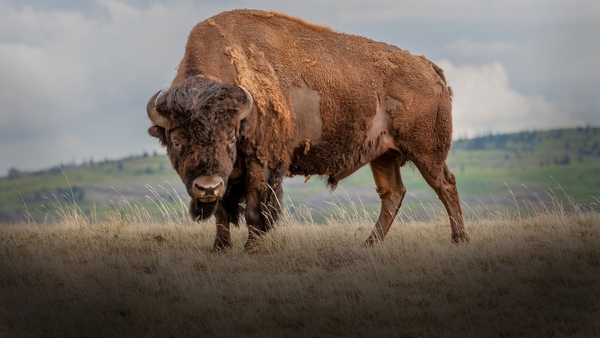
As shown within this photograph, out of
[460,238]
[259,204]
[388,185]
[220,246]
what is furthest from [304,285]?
[388,185]

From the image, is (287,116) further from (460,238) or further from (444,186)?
(460,238)

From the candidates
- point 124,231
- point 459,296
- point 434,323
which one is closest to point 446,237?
point 459,296

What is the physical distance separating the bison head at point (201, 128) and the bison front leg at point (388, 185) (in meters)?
3.06

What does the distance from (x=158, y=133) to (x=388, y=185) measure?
153 inches

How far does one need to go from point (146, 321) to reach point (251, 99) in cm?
307

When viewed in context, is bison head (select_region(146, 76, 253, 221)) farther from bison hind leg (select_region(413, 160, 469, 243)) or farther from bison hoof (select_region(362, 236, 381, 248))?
bison hind leg (select_region(413, 160, 469, 243))

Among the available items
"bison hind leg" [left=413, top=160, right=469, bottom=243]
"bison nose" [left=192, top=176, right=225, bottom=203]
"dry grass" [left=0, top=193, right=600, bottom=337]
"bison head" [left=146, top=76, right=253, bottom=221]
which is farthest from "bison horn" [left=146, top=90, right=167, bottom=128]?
"bison hind leg" [left=413, top=160, right=469, bottom=243]

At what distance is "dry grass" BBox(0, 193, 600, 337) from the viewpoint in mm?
6219

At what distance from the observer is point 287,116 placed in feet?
29.4

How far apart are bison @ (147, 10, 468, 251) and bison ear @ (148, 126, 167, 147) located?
0.01 metres

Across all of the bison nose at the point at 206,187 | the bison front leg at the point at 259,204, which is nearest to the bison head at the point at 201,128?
the bison nose at the point at 206,187

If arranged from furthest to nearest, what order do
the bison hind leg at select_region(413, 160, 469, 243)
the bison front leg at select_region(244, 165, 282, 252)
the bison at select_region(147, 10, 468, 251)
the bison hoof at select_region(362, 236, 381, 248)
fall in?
the bison hind leg at select_region(413, 160, 469, 243), the bison hoof at select_region(362, 236, 381, 248), the bison front leg at select_region(244, 165, 282, 252), the bison at select_region(147, 10, 468, 251)

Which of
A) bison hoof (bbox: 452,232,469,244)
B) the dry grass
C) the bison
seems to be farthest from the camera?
bison hoof (bbox: 452,232,469,244)

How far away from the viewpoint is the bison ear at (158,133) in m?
8.25
